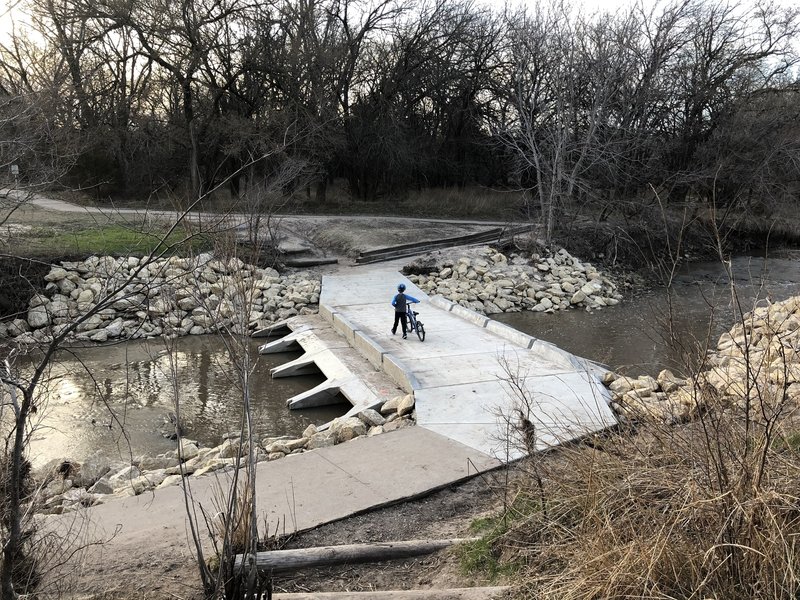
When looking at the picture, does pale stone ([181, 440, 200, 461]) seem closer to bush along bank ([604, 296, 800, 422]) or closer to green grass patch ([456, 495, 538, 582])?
green grass patch ([456, 495, 538, 582])

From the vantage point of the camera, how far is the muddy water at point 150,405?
32.1 ft

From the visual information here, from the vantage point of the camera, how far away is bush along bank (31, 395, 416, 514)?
7.21m

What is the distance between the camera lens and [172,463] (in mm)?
8703

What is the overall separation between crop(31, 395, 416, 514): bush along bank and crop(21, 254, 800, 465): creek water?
1.51ft

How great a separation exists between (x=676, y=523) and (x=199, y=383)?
10997 mm

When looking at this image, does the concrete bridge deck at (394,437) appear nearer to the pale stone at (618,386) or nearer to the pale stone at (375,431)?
the pale stone at (618,386)

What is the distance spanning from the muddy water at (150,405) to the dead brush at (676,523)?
581 centimetres

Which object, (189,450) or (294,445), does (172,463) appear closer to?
(189,450)

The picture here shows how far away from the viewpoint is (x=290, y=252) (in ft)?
68.2

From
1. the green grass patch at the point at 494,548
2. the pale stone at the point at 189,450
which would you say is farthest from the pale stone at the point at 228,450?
the green grass patch at the point at 494,548

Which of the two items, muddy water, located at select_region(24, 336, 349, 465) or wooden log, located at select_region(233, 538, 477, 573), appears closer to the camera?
wooden log, located at select_region(233, 538, 477, 573)

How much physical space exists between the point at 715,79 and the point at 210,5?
21.7 m

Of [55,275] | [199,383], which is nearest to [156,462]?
[199,383]

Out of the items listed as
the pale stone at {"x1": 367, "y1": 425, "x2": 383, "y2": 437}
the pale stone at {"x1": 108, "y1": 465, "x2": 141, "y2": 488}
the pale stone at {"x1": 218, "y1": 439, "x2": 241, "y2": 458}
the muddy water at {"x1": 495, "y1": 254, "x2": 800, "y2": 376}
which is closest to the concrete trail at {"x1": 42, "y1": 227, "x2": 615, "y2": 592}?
the pale stone at {"x1": 367, "y1": 425, "x2": 383, "y2": 437}
